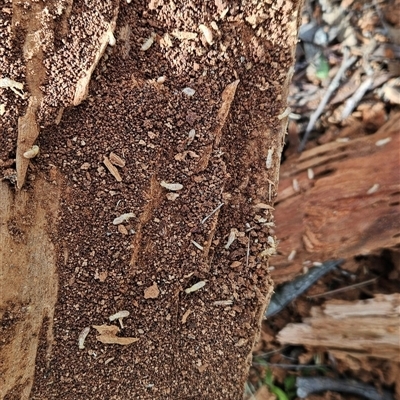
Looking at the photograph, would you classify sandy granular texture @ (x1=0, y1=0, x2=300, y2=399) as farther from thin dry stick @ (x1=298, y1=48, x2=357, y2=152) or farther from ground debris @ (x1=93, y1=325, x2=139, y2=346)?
thin dry stick @ (x1=298, y1=48, x2=357, y2=152)

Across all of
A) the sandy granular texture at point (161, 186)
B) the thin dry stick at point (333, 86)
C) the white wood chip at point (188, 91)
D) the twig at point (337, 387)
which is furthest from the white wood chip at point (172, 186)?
the twig at point (337, 387)

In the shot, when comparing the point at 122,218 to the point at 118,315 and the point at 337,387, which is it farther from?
the point at 337,387

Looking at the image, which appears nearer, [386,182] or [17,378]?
[17,378]

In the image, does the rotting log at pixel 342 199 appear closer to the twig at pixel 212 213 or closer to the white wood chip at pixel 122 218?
the twig at pixel 212 213

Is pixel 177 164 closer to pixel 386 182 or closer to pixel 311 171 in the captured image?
pixel 311 171

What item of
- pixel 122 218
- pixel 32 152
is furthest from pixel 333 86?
pixel 32 152

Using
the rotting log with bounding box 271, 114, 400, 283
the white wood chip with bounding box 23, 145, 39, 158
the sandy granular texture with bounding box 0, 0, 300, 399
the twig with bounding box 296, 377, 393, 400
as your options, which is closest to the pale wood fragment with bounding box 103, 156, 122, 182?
the sandy granular texture with bounding box 0, 0, 300, 399

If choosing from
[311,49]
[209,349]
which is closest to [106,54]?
[209,349]
